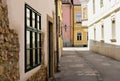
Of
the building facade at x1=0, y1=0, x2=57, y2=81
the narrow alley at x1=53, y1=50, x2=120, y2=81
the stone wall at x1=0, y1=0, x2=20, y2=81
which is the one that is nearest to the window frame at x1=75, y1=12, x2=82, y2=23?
the narrow alley at x1=53, y1=50, x2=120, y2=81

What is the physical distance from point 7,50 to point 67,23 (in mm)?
44003

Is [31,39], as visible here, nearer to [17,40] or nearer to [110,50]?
[17,40]

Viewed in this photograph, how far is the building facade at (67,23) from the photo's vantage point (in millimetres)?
47719

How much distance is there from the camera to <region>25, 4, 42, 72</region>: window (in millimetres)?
5777

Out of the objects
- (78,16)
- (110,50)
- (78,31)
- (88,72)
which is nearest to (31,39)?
(88,72)

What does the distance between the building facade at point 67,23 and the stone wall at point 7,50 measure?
43.0m

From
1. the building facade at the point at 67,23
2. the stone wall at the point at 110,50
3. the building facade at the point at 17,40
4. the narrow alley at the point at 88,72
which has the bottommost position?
the narrow alley at the point at 88,72

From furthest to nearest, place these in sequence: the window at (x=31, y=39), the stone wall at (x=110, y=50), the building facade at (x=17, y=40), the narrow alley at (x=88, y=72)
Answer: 1. the stone wall at (x=110, y=50)
2. the narrow alley at (x=88, y=72)
3. the window at (x=31, y=39)
4. the building facade at (x=17, y=40)

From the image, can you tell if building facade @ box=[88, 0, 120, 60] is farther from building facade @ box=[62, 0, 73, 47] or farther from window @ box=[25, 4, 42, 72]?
building facade @ box=[62, 0, 73, 47]

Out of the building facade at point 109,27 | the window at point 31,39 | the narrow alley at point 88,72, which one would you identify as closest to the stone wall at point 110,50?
the building facade at point 109,27

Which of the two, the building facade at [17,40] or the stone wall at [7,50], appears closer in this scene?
the stone wall at [7,50]

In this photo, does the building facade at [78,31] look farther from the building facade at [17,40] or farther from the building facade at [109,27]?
the building facade at [17,40]

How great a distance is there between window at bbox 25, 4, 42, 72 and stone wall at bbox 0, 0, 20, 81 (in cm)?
90

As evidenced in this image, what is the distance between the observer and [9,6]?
4.32 meters
